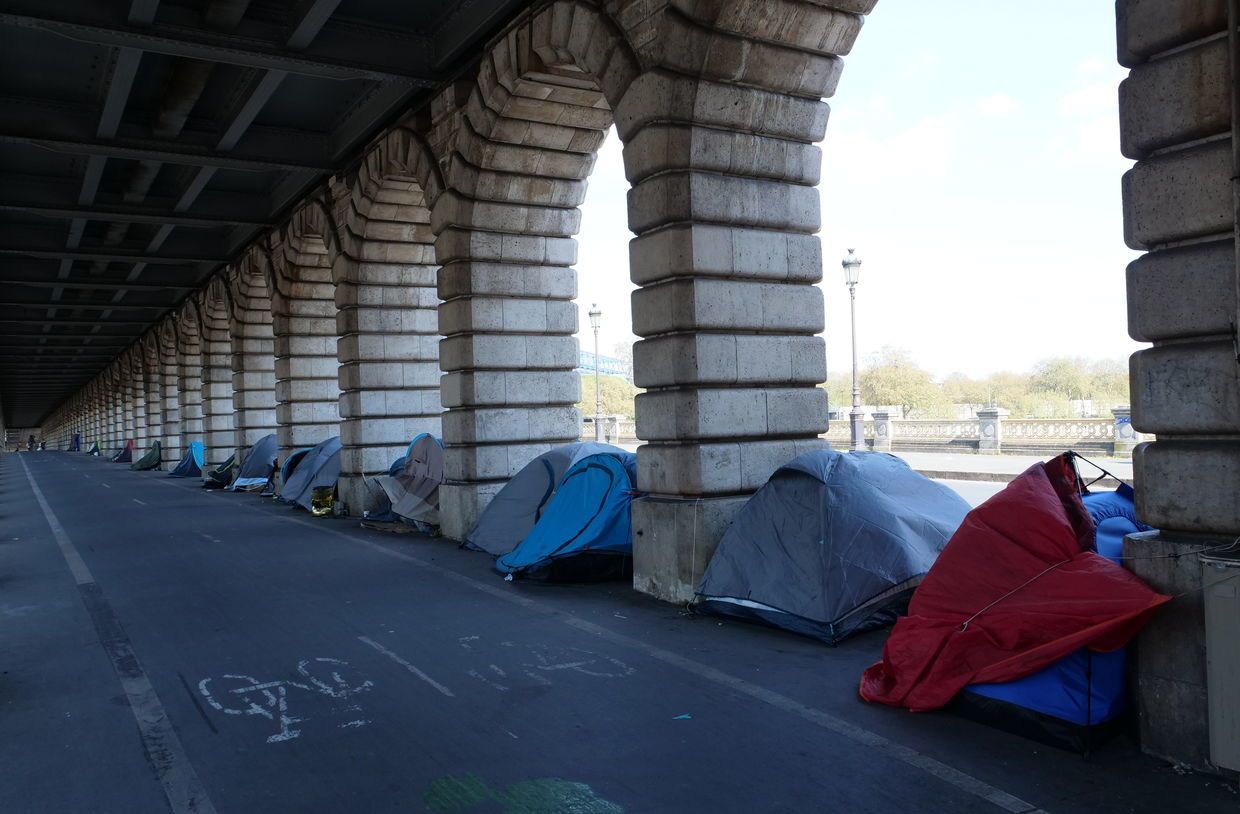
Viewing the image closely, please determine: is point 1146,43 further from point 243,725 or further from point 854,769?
point 243,725

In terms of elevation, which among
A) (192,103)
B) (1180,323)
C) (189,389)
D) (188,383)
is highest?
(192,103)

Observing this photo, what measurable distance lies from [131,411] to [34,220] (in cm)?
3191

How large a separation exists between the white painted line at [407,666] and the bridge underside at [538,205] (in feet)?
8.66

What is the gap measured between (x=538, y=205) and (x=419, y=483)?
5095 mm

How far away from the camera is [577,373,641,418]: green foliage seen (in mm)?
77562

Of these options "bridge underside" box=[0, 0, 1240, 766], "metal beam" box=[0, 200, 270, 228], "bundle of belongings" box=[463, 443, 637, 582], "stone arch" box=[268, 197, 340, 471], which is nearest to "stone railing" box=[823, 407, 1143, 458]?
"stone arch" box=[268, 197, 340, 471]

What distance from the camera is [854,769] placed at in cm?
452

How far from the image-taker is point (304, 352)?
2125cm

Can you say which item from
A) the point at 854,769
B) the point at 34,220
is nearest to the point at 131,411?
the point at 34,220

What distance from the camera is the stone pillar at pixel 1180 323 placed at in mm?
4363

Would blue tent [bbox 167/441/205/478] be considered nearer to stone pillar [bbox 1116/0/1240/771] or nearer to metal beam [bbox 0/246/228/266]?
metal beam [bbox 0/246/228/266]

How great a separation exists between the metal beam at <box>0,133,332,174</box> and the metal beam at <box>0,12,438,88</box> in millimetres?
3294

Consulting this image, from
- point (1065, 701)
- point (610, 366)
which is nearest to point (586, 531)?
point (1065, 701)

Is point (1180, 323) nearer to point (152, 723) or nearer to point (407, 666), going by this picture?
point (407, 666)
